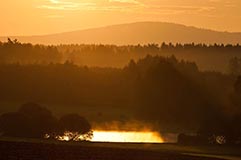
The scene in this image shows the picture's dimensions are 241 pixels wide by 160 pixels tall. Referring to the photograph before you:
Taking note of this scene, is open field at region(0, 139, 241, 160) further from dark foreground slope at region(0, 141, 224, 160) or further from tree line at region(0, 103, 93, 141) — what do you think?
tree line at region(0, 103, 93, 141)

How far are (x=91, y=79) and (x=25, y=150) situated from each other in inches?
3028

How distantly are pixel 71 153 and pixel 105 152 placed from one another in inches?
106

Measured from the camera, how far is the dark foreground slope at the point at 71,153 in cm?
5888

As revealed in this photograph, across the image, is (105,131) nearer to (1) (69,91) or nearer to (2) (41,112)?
(2) (41,112)

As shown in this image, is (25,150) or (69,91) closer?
(25,150)

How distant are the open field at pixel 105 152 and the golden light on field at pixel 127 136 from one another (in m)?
10.6

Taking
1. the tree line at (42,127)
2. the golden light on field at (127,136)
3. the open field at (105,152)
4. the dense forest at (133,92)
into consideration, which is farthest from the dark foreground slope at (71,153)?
the dense forest at (133,92)

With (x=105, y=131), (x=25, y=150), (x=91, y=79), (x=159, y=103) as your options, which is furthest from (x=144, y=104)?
(x=25, y=150)

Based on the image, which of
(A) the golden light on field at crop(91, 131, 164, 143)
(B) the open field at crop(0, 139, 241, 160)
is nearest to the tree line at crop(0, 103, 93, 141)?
(A) the golden light on field at crop(91, 131, 164, 143)

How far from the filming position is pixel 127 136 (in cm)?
9012

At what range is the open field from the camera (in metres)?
59.5

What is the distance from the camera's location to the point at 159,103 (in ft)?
360

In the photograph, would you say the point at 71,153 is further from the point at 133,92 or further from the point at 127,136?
the point at 133,92

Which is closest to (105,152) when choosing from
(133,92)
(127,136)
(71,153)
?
(71,153)
